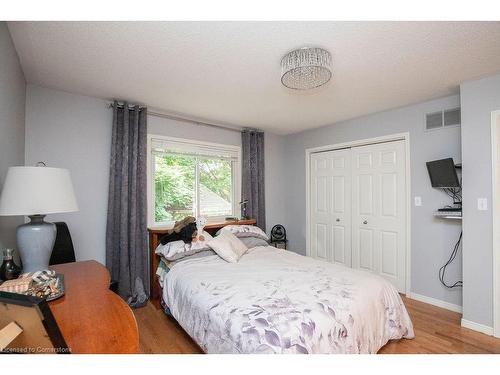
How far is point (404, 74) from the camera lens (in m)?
2.17

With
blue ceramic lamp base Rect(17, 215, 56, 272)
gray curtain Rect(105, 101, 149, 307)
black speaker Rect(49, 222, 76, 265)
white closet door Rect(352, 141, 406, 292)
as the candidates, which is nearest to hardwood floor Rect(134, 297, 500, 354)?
gray curtain Rect(105, 101, 149, 307)

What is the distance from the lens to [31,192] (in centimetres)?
123

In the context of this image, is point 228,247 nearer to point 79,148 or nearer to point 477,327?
point 79,148

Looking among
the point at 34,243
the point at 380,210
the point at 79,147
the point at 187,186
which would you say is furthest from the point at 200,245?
the point at 380,210

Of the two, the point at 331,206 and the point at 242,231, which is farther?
the point at 331,206

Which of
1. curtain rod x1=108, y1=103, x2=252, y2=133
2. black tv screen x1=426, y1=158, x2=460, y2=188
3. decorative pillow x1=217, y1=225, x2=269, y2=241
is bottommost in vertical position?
decorative pillow x1=217, y1=225, x2=269, y2=241

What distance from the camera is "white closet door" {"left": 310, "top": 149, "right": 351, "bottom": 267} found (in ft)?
12.0

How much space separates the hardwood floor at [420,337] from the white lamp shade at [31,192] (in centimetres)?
142

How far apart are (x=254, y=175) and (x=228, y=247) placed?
5.24 ft

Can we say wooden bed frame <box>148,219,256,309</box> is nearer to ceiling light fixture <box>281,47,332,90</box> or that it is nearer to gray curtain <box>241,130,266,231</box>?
gray curtain <box>241,130,266,231</box>

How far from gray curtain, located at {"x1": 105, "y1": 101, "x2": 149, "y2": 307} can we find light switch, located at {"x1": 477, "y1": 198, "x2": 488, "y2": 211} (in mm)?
3441
